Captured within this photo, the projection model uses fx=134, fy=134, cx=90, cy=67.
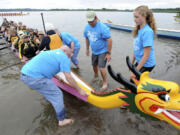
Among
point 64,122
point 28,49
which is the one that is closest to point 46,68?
point 64,122

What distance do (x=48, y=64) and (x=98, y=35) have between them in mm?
1741

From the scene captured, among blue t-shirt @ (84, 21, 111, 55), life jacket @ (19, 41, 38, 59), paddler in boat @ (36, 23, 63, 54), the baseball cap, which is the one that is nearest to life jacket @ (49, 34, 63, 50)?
paddler in boat @ (36, 23, 63, 54)

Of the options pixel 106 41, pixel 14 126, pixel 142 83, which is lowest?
pixel 14 126

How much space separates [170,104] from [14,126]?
318cm

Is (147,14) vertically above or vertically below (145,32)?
above

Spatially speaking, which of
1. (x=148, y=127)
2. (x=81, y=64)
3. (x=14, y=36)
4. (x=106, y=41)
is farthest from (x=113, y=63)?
(x=14, y=36)

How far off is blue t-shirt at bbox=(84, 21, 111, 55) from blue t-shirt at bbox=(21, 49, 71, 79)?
1527 mm

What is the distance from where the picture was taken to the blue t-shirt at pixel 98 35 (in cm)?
344

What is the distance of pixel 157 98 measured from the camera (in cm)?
176

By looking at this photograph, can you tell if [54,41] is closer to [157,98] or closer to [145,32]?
[145,32]

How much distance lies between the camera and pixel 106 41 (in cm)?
372

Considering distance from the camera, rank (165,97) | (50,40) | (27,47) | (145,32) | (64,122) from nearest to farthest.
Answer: (165,97) → (145,32) → (64,122) → (50,40) → (27,47)

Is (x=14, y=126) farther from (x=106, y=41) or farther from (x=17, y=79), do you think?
(x=106, y=41)

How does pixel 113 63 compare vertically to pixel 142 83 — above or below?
below
